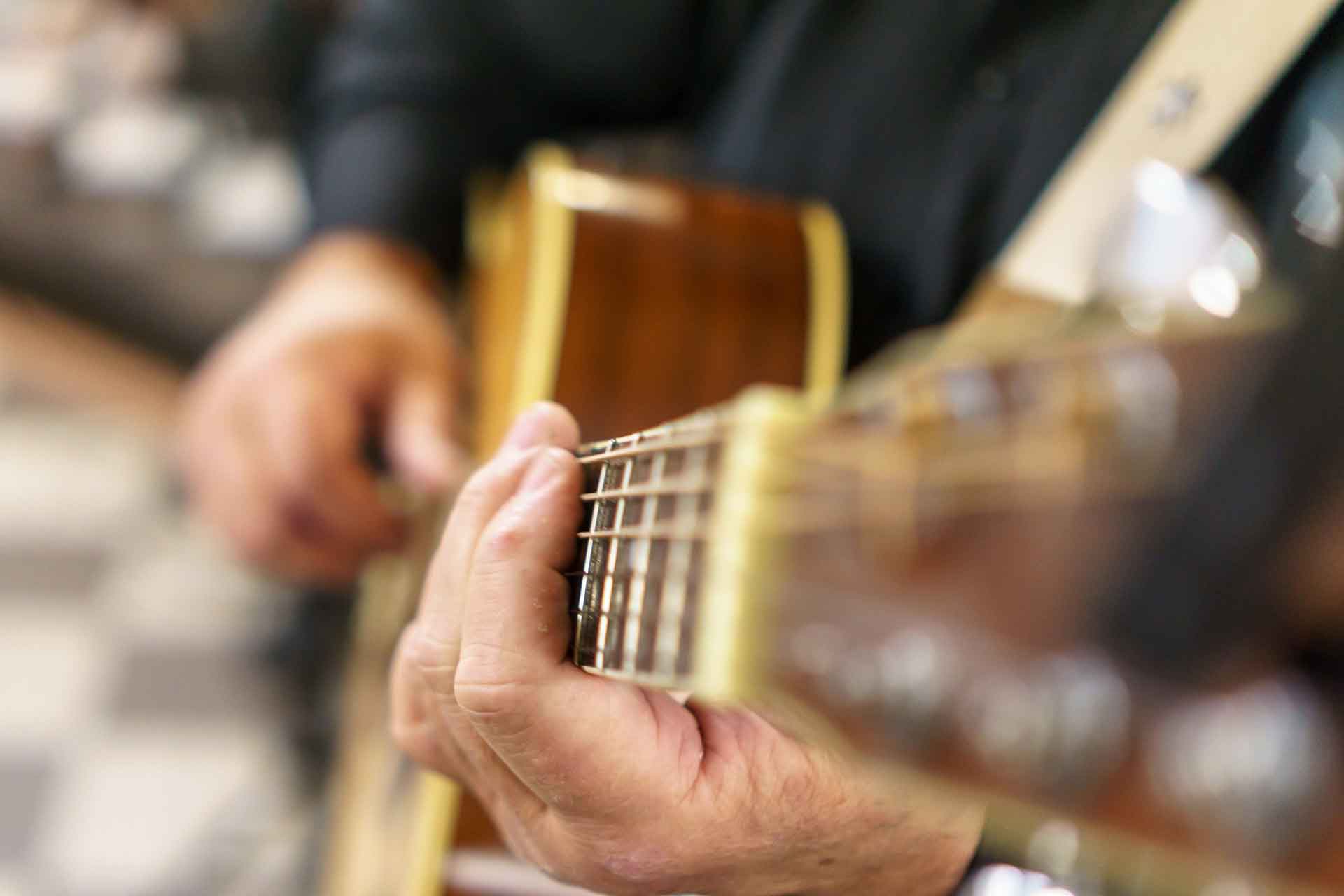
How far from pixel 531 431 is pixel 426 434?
32 centimetres

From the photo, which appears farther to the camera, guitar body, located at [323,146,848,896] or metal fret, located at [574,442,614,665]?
guitar body, located at [323,146,848,896]

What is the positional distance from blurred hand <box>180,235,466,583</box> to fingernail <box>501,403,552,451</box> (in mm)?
285

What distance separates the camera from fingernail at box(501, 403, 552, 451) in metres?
0.24

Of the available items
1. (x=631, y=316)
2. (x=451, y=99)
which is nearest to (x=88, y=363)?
(x=451, y=99)

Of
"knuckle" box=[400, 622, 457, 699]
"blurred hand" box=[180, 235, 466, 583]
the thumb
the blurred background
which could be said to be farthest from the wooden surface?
"knuckle" box=[400, 622, 457, 699]

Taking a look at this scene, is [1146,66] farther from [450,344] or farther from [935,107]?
[450,344]

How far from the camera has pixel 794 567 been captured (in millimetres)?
219

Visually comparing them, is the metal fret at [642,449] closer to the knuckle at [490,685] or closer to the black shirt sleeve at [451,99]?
the knuckle at [490,685]

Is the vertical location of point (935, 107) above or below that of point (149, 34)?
below

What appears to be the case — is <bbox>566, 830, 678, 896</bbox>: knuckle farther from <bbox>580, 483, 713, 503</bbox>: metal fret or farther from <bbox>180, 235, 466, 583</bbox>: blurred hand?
<bbox>180, 235, 466, 583</bbox>: blurred hand

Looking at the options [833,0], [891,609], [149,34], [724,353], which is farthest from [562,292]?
[149,34]

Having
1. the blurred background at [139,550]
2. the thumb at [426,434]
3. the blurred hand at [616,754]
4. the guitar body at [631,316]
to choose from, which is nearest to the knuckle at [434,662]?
the blurred hand at [616,754]

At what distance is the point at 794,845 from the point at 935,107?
31 cm

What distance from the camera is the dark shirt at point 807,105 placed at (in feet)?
1.11
